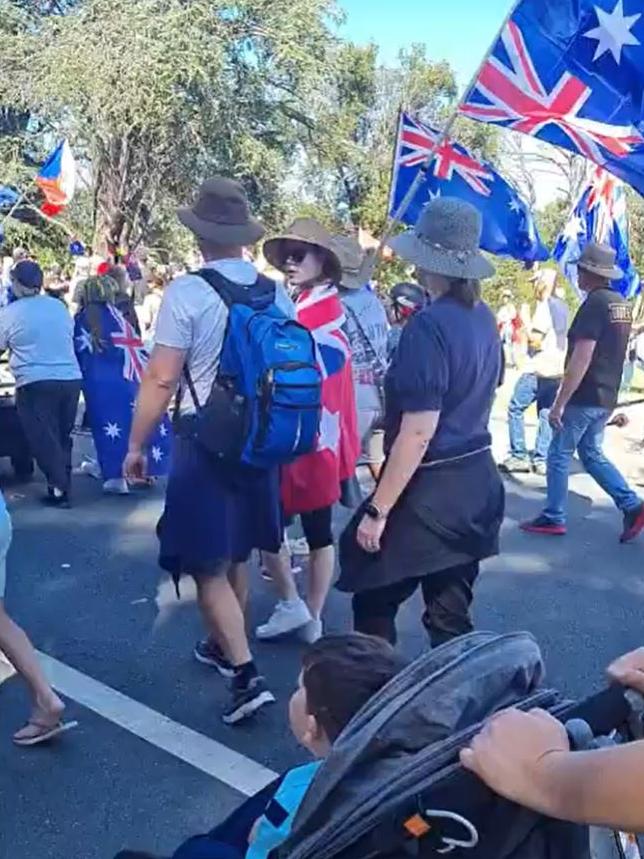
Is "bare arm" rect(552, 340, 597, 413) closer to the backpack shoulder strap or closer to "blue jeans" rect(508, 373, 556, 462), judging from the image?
"blue jeans" rect(508, 373, 556, 462)

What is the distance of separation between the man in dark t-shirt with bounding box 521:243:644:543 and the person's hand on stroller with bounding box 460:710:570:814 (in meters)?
5.37

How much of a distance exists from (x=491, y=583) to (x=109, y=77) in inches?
878

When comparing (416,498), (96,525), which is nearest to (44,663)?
(416,498)

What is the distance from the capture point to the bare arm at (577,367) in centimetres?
673

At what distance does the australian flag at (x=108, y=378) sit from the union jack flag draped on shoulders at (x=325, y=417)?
3016mm

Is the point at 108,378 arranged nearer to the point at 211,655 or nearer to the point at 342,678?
the point at 211,655

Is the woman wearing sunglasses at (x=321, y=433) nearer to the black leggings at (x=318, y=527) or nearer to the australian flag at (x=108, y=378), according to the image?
the black leggings at (x=318, y=527)

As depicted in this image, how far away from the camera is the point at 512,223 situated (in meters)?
9.23

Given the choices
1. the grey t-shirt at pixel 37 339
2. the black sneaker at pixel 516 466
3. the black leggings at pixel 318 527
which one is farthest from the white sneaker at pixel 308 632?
the black sneaker at pixel 516 466

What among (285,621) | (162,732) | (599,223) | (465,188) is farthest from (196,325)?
(599,223)

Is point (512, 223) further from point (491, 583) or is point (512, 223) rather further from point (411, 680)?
point (411, 680)

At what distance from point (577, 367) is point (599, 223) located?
481 centimetres

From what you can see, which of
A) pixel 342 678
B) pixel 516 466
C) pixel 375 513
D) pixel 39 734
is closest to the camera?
pixel 342 678

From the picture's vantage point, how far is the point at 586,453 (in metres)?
7.09
